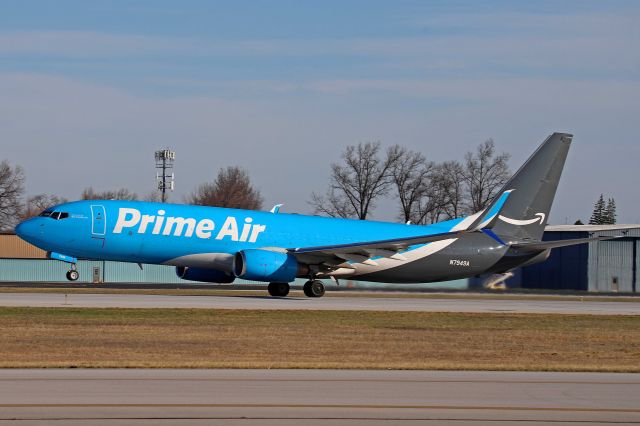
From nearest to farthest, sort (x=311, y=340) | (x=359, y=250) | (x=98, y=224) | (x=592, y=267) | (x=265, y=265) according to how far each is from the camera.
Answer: (x=311, y=340)
(x=265, y=265)
(x=98, y=224)
(x=359, y=250)
(x=592, y=267)

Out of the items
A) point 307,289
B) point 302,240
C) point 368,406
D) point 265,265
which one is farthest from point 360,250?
point 368,406

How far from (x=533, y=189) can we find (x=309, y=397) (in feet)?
120

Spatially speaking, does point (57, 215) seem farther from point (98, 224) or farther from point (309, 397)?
point (309, 397)

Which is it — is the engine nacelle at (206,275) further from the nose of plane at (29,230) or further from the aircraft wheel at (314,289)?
the nose of plane at (29,230)

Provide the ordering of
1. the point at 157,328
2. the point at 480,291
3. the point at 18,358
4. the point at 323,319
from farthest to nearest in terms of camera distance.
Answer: the point at 480,291, the point at 323,319, the point at 157,328, the point at 18,358

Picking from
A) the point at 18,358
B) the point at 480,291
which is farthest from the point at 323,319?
the point at 480,291

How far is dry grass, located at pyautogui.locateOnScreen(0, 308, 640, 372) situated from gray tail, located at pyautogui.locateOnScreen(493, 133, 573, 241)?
45.3 feet

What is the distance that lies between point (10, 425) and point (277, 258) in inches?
1208

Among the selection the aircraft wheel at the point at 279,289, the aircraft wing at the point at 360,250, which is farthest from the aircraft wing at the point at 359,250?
the aircraft wheel at the point at 279,289

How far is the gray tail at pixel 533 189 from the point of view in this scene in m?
48.7

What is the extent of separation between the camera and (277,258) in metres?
42.2

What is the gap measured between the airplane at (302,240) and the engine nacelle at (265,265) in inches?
1.6

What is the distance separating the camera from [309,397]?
1429 cm

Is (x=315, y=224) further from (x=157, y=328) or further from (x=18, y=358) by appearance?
(x=18, y=358)
